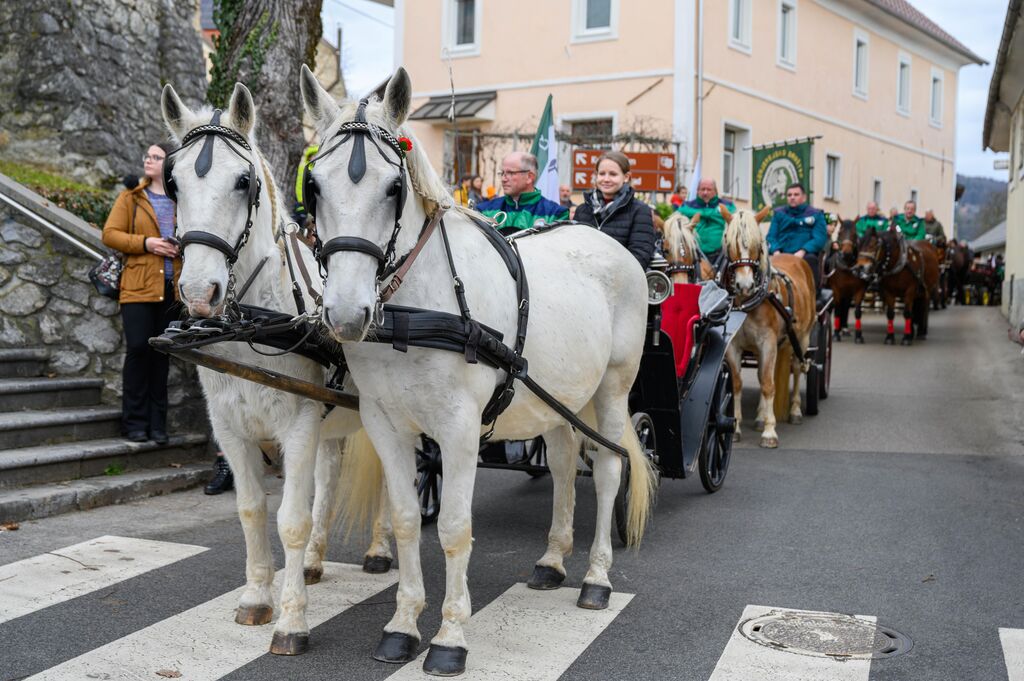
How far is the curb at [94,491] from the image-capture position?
20.9 ft

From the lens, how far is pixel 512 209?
25.2 ft

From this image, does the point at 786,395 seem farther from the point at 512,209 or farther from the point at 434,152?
the point at 434,152

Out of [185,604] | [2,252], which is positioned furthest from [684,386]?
[2,252]

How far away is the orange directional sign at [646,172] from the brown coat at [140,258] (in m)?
10.1

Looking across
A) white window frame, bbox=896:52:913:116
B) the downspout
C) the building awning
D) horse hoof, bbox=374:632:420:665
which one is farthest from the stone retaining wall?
white window frame, bbox=896:52:913:116

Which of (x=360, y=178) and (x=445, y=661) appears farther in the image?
(x=445, y=661)

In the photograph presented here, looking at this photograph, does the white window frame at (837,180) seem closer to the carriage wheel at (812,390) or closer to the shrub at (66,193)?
the carriage wheel at (812,390)

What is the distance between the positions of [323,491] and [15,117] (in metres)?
8.39

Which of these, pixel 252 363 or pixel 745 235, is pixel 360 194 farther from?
pixel 745 235

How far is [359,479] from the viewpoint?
18.0ft

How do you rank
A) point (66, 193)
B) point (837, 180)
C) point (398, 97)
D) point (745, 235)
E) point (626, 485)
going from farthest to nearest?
point (837, 180)
point (66, 193)
point (745, 235)
point (626, 485)
point (398, 97)

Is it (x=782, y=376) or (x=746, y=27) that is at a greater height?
(x=746, y=27)

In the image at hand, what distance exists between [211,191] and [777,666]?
2948 millimetres

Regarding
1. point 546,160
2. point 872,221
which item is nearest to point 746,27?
point 872,221
